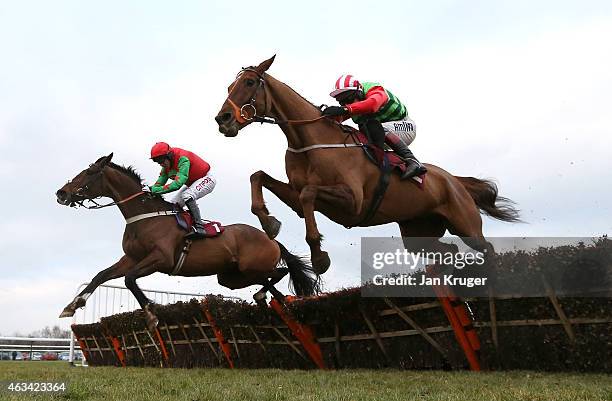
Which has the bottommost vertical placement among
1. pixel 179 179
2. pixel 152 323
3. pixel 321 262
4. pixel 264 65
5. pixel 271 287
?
pixel 152 323

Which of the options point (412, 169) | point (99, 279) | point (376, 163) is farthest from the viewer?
point (99, 279)

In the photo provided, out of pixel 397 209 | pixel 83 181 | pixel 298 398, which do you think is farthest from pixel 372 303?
pixel 83 181

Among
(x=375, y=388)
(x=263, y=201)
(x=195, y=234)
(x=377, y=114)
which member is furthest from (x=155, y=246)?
(x=375, y=388)

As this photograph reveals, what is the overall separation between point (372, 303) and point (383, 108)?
2327 mm

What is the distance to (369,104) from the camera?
222 inches

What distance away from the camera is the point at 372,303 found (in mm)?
7387

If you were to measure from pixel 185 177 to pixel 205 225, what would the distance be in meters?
0.84

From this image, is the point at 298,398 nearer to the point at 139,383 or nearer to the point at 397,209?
the point at 139,383

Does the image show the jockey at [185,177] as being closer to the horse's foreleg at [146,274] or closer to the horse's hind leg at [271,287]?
the horse's foreleg at [146,274]

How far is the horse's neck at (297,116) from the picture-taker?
561cm

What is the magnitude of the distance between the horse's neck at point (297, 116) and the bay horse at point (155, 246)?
3.43 metres

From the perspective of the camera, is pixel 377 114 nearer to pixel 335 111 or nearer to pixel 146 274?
pixel 335 111

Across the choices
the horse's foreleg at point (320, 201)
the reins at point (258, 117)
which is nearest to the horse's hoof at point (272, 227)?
the horse's foreleg at point (320, 201)

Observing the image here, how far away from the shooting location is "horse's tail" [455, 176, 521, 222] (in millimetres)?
7656
